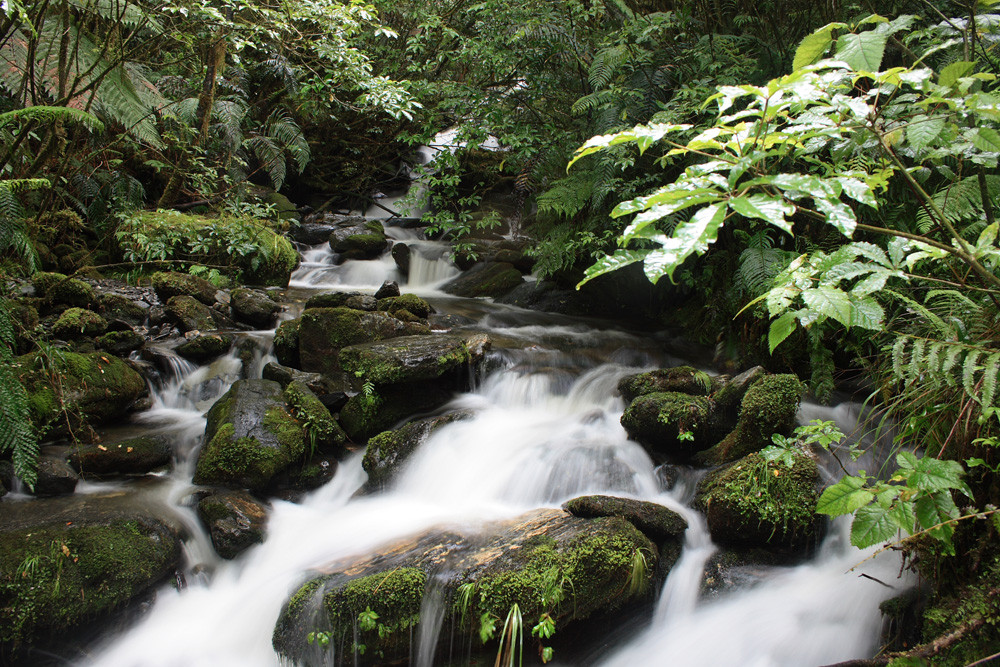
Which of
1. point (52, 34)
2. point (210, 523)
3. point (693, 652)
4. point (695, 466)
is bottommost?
point (210, 523)

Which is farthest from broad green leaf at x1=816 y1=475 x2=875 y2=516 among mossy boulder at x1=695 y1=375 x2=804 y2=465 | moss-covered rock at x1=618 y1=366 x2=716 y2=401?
moss-covered rock at x1=618 y1=366 x2=716 y2=401

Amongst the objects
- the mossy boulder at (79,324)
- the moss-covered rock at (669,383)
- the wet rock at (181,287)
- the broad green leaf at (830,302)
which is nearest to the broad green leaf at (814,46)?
the broad green leaf at (830,302)

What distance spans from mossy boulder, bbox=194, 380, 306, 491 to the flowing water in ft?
0.71

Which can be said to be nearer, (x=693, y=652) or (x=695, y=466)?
(x=693, y=652)

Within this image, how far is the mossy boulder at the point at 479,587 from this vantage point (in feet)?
8.87

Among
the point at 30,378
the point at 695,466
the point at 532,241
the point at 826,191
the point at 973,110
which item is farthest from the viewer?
the point at 532,241

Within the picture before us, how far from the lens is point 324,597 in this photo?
9.30 feet

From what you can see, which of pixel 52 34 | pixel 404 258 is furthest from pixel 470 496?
pixel 404 258

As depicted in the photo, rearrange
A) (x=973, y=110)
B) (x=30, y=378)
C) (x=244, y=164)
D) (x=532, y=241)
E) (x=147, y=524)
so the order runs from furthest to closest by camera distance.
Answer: (x=532, y=241), (x=244, y=164), (x=30, y=378), (x=147, y=524), (x=973, y=110)

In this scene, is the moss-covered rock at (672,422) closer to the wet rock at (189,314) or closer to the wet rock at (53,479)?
the wet rock at (53,479)

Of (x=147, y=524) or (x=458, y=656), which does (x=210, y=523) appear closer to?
(x=147, y=524)

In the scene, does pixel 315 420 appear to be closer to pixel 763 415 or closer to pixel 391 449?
pixel 391 449

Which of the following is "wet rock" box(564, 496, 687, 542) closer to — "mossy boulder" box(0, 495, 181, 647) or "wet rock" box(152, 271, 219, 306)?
"mossy boulder" box(0, 495, 181, 647)

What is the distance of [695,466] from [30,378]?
15.3ft
